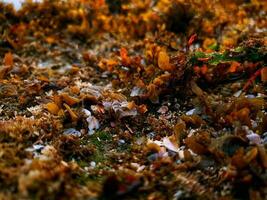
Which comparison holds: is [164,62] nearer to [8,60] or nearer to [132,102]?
[132,102]

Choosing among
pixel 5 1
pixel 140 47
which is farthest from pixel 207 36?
pixel 5 1

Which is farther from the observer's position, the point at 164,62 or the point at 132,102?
the point at 164,62

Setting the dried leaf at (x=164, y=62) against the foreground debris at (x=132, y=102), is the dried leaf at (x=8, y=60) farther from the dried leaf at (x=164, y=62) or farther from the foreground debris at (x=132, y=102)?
the dried leaf at (x=164, y=62)

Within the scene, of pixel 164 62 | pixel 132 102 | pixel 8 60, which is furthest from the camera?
pixel 8 60

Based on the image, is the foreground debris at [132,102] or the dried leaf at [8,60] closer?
the foreground debris at [132,102]

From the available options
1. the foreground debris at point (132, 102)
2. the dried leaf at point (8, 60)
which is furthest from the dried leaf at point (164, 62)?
the dried leaf at point (8, 60)

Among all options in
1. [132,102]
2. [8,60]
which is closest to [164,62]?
[132,102]

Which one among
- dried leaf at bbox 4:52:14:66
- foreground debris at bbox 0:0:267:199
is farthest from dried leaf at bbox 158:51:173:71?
dried leaf at bbox 4:52:14:66

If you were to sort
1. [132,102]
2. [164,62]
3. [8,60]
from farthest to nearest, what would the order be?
1. [8,60]
2. [164,62]
3. [132,102]

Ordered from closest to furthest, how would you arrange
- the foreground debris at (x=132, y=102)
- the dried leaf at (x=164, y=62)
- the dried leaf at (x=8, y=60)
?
the foreground debris at (x=132, y=102), the dried leaf at (x=164, y=62), the dried leaf at (x=8, y=60)

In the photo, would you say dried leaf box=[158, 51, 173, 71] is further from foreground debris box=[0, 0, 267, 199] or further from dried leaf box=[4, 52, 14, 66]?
dried leaf box=[4, 52, 14, 66]
